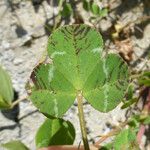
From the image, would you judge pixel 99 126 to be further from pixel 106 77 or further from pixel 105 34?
pixel 106 77

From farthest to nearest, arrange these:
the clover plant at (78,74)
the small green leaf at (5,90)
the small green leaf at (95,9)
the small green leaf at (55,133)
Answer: the small green leaf at (95,9) < the small green leaf at (5,90) < the small green leaf at (55,133) < the clover plant at (78,74)

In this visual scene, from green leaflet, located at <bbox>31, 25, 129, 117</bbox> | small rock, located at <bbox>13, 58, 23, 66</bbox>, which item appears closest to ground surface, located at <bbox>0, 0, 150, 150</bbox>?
small rock, located at <bbox>13, 58, 23, 66</bbox>

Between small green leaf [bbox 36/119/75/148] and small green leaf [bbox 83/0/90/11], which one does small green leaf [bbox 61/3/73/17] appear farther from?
small green leaf [bbox 36/119/75/148]

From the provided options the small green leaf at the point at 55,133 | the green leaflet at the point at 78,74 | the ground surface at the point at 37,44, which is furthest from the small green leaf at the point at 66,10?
the green leaflet at the point at 78,74

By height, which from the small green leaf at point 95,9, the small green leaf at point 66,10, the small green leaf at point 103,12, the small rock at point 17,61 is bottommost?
the small rock at point 17,61

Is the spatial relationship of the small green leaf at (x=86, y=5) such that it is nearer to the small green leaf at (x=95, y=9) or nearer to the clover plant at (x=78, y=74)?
the small green leaf at (x=95, y=9)

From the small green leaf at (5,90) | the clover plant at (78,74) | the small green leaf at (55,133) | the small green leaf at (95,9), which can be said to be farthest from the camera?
the small green leaf at (95,9)

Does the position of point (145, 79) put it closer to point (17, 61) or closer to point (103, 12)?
point (103, 12)

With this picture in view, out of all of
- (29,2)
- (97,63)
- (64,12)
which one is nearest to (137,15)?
(64,12)
